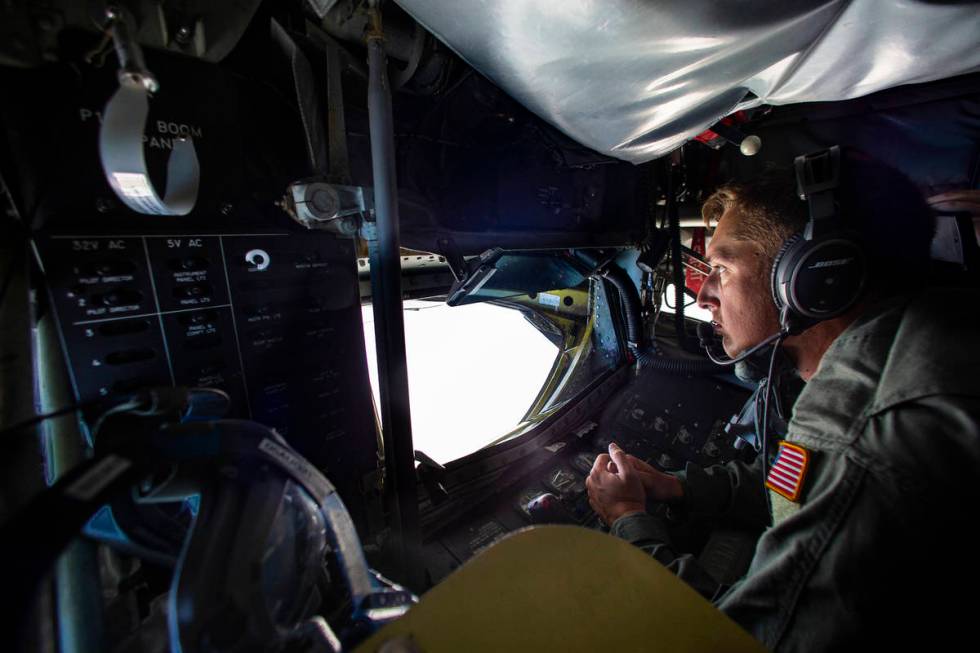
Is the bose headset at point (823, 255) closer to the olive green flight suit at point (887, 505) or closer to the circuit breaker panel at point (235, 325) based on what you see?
the olive green flight suit at point (887, 505)

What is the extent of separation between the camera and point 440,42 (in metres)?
0.95

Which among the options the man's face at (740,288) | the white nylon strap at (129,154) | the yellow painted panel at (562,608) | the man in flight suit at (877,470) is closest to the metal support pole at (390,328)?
the white nylon strap at (129,154)

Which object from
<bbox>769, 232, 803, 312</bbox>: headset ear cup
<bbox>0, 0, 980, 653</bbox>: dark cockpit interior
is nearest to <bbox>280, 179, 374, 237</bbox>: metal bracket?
<bbox>0, 0, 980, 653</bbox>: dark cockpit interior

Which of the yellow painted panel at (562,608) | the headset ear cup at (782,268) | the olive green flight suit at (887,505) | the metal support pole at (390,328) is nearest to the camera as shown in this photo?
the yellow painted panel at (562,608)

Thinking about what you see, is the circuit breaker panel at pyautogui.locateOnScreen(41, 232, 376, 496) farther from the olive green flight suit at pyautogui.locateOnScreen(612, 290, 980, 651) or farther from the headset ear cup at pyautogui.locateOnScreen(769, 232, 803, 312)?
the headset ear cup at pyautogui.locateOnScreen(769, 232, 803, 312)

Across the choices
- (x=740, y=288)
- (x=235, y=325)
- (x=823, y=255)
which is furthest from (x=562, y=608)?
(x=740, y=288)

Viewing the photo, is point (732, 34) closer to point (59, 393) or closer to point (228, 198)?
point (228, 198)

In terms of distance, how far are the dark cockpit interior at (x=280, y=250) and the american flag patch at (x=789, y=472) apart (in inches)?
8.4

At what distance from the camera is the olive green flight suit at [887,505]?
578 mm

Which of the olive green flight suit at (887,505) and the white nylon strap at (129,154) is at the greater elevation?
the white nylon strap at (129,154)

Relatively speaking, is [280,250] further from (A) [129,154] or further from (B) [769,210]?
(B) [769,210]

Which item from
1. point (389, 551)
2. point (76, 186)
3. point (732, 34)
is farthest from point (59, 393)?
point (732, 34)

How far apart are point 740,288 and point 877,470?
55 cm

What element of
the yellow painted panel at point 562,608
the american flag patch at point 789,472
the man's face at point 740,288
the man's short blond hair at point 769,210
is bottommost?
the american flag patch at point 789,472
